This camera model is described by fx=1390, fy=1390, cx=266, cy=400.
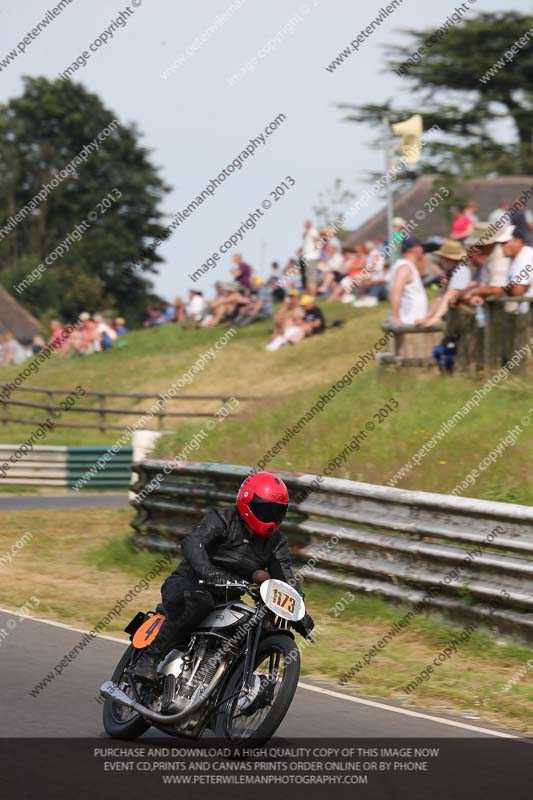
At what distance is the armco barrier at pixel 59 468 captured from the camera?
80.5 feet

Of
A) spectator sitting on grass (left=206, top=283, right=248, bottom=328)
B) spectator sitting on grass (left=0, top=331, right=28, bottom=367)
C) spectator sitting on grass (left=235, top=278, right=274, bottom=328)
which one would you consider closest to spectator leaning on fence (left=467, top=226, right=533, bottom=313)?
spectator sitting on grass (left=235, top=278, right=274, bottom=328)

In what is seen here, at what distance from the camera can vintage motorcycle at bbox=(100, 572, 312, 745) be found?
22.7 ft

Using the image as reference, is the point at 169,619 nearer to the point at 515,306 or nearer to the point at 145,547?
the point at 145,547

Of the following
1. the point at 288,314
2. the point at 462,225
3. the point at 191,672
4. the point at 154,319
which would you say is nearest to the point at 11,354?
the point at 154,319

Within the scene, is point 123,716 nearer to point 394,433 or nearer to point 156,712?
point 156,712

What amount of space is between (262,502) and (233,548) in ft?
1.32

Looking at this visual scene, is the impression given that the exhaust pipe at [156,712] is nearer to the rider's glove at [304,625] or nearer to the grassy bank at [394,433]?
the rider's glove at [304,625]

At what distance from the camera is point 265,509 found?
7.30 metres

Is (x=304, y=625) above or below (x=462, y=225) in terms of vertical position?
below

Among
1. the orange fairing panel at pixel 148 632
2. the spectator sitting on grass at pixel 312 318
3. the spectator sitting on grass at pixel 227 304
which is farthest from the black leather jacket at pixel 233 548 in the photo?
the spectator sitting on grass at pixel 227 304

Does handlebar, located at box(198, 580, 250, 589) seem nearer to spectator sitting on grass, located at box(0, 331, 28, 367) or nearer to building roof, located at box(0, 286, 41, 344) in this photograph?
spectator sitting on grass, located at box(0, 331, 28, 367)

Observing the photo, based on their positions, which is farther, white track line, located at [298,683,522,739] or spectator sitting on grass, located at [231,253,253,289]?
spectator sitting on grass, located at [231,253,253,289]

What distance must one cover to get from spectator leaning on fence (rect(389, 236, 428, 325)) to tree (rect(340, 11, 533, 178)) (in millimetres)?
34465

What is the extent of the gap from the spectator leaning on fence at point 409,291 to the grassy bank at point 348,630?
4.29m
